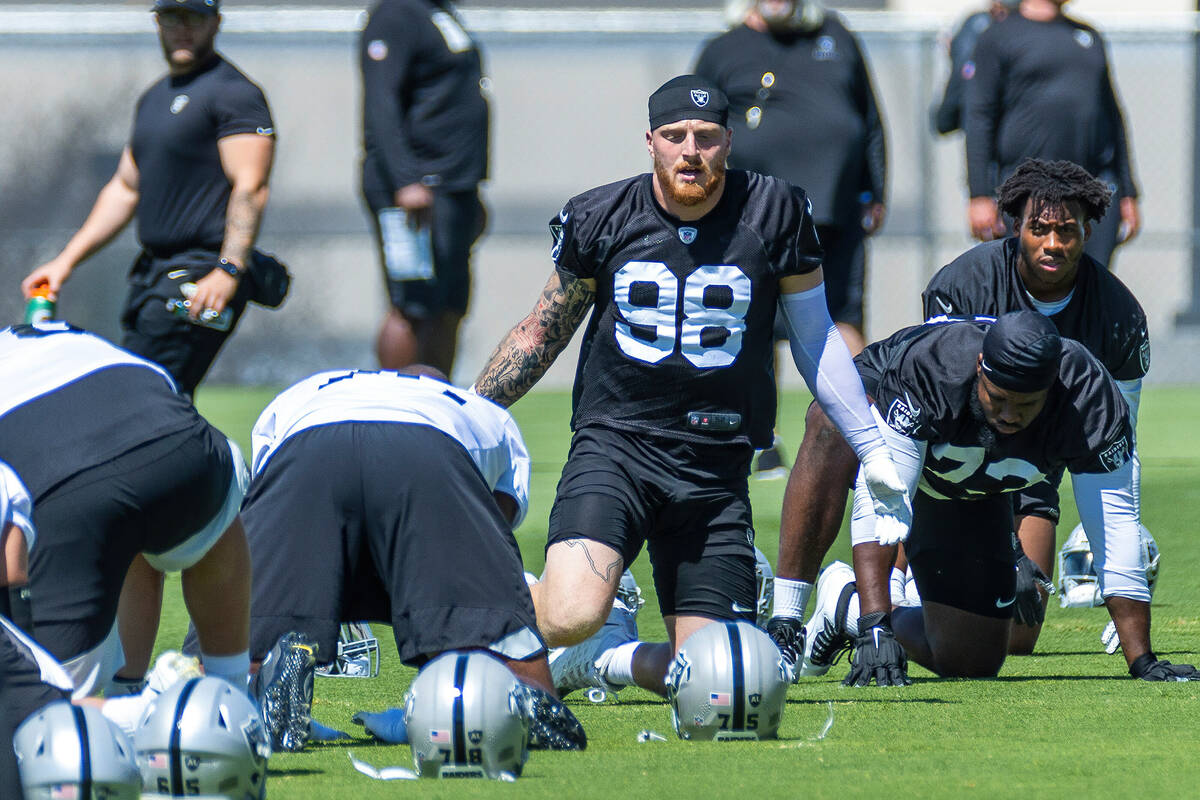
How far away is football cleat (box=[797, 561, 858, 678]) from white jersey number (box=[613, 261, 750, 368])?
3.46 ft

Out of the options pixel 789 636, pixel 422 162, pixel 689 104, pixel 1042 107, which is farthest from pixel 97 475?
pixel 1042 107

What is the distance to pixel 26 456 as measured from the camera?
362 cm

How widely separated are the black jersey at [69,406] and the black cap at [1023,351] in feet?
6.77

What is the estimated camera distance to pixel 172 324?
657cm

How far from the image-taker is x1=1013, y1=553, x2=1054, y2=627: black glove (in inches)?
223

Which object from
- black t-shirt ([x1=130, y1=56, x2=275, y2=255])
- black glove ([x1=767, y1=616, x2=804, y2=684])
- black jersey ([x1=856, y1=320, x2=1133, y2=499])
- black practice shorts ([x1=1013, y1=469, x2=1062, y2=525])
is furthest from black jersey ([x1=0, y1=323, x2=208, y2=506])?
black practice shorts ([x1=1013, y1=469, x2=1062, y2=525])

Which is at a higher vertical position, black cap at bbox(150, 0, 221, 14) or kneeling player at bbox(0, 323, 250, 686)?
black cap at bbox(150, 0, 221, 14)

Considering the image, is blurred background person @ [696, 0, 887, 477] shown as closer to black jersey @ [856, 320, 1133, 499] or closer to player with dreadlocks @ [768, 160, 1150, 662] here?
player with dreadlocks @ [768, 160, 1150, 662]

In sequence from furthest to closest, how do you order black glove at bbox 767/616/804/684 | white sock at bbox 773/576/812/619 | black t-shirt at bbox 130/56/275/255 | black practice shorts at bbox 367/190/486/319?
black practice shorts at bbox 367/190/486/319
black t-shirt at bbox 130/56/275/255
white sock at bbox 773/576/812/619
black glove at bbox 767/616/804/684

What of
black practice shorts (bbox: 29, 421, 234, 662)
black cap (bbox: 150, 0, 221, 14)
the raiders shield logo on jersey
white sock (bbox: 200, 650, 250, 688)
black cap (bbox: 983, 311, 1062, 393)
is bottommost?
white sock (bbox: 200, 650, 250, 688)

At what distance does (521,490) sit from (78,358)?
1.26 meters

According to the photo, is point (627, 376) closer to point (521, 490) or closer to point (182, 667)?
point (521, 490)

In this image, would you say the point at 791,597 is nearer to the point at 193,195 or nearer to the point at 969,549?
the point at 969,549

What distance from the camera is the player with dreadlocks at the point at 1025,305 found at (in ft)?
17.5
